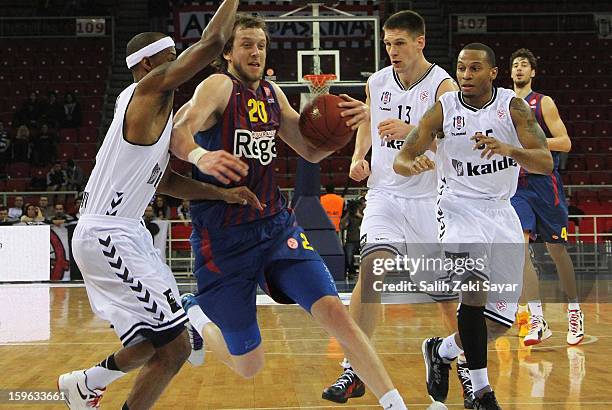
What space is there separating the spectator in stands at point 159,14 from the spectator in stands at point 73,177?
6816 millimetres

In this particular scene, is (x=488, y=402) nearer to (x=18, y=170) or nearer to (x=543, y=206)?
(x=543, y=206)

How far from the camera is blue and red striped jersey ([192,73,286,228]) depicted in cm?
423

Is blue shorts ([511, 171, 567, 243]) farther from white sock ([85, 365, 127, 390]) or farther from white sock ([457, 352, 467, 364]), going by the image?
white sock ([85, 365, 127, 390])

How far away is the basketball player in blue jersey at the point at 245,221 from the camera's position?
13.7 ft

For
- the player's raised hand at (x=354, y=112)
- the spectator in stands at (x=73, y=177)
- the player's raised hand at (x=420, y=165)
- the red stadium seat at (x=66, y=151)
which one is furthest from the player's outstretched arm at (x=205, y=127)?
the red stadium seat at (x=66, y=151)

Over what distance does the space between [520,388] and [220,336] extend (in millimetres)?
1932

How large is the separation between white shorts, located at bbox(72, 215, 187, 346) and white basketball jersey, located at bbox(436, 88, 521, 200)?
1783 mm

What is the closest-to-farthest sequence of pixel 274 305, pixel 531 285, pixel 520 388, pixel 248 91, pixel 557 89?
pixel 248 91
pixel 520 388
pixel 531 285
pixel 274 305
pixel 557 89

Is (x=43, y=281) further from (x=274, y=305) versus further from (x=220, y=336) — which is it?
(x=220, y=336)

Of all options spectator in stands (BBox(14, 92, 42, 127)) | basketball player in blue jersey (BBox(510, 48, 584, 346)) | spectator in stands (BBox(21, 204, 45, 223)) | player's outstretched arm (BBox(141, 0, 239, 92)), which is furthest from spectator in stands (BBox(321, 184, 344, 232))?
player's outstretched arm (BBox(141, 0, 239, 92))

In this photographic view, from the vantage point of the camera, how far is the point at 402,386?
561 cm

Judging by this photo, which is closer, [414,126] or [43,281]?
[414,126]

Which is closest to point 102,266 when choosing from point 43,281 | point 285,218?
point 285,218

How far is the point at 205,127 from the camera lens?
4238 millimetres
